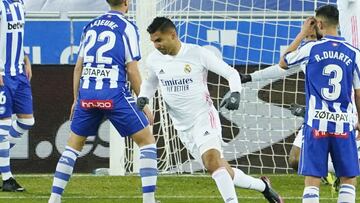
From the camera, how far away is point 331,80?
850cm

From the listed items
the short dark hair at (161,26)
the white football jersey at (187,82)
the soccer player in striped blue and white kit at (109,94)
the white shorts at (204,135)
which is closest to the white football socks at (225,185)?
the white shorts at (204,135)

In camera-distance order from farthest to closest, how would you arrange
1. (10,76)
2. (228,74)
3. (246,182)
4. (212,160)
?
(10,76) → (246,182) → (212,160) → (228,74)

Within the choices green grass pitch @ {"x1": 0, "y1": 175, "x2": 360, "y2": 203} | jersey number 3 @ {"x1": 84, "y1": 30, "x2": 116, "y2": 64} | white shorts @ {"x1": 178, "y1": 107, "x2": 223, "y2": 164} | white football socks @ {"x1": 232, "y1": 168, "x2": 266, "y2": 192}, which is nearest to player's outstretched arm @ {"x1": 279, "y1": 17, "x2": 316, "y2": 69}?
white shorts @ {"x1": 178, "y1": 107, "x2": 223, "y2": 164}

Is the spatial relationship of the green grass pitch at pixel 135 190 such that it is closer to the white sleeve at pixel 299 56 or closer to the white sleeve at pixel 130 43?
the white sleeve at pixel 130 43

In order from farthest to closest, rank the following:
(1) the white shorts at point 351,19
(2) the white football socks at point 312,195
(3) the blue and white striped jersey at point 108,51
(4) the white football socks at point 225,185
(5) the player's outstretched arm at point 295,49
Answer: (1) the white shorts at point 351,19 < (3) the blue and white striped jersey at point 108,51 < (4) the white football socks at point 225,185 < (5) the player's outstretched arm at point 295,49 < (2) the white football socks at point 312,195

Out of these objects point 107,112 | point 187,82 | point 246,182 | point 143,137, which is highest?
point 187,82

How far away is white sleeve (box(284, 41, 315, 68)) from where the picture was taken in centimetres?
859

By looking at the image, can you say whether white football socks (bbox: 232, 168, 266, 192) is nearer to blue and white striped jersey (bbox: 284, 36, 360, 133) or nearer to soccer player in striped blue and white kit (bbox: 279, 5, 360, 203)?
soccer player in striped blue and white kit (bbox: 279, 5, 360, 203)

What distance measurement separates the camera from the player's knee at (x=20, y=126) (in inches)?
460

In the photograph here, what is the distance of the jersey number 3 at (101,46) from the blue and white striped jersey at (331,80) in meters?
1.91

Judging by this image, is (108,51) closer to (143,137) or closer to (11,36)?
(143,137)

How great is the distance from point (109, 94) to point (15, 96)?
219 cm

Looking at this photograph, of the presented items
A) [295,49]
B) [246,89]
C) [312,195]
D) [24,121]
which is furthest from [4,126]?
[312,195]

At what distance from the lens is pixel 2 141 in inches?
452
